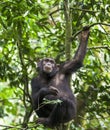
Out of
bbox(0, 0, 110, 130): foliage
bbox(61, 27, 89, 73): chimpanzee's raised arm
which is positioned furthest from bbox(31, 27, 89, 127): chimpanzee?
bbox(0, 0, 110, 130): foliage

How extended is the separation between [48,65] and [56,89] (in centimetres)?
43

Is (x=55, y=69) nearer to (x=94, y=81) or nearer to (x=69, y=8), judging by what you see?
(x=94, y=81)

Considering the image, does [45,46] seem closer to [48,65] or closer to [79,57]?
[48,65]

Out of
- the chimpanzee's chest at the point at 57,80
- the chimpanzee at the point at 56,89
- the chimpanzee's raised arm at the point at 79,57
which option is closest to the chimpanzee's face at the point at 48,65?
the chimpanzee at the point at 56,89

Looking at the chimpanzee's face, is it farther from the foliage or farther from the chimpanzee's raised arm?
the chimpanzee's raised arm

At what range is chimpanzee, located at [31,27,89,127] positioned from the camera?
4.16 meters

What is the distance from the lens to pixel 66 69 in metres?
4.41

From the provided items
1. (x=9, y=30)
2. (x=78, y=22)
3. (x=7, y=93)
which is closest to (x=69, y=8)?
(x=78, y=22)

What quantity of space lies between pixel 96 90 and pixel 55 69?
0.71 meters

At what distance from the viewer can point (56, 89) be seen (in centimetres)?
441

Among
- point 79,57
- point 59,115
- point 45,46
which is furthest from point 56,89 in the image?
point 45,46

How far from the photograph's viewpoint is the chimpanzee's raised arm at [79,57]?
4062 millimetres

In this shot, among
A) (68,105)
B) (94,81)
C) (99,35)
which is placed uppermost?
(99,35)

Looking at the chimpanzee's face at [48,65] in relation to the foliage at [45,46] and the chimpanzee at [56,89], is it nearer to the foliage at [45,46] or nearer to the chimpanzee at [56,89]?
the chimpanzee at [56,89]
